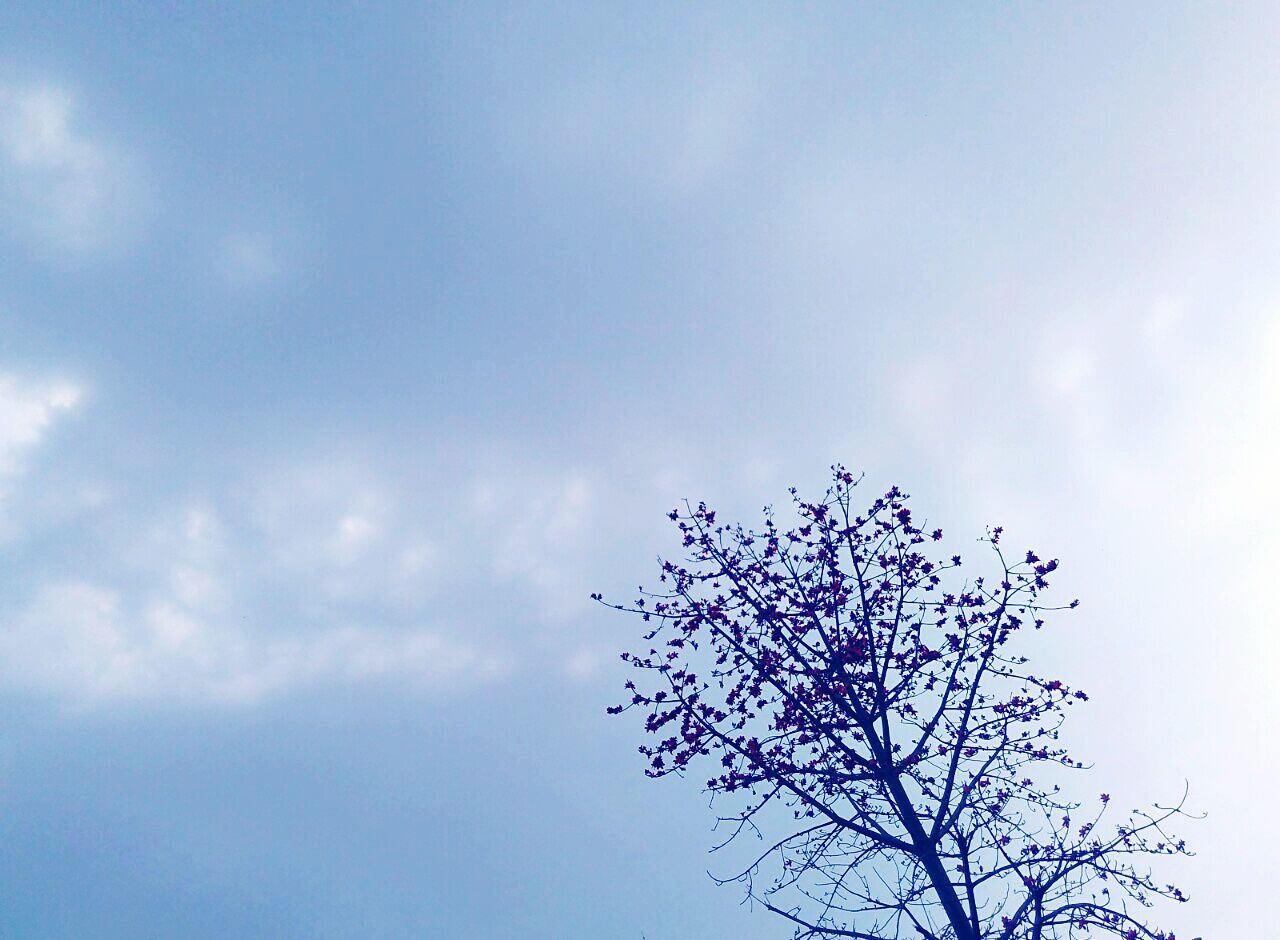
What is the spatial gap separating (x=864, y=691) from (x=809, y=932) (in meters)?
3.14

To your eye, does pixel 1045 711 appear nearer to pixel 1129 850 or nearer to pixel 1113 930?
pixel 1129 850

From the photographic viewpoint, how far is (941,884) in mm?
10008

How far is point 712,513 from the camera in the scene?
1265 cm

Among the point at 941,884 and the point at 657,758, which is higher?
the point at 657,758

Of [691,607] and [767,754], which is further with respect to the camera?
[691,607]

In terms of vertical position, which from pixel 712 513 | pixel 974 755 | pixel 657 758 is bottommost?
pixel 657 758

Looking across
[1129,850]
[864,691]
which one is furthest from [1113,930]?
[864,691]

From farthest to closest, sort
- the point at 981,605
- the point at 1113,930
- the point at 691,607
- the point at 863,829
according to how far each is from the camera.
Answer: the point at 691,607 → the point at 981,605 → the point at 863,829 → the point at 1113,930

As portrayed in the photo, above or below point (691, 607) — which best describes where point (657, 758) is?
below

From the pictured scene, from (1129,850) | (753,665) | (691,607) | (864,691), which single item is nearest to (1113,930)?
(1129,850)

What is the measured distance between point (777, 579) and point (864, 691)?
1.95m

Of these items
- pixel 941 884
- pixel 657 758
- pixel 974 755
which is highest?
pixel 974 755

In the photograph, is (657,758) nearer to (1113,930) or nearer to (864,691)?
(864,691)

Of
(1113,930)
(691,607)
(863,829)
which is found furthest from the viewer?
(691,607)
